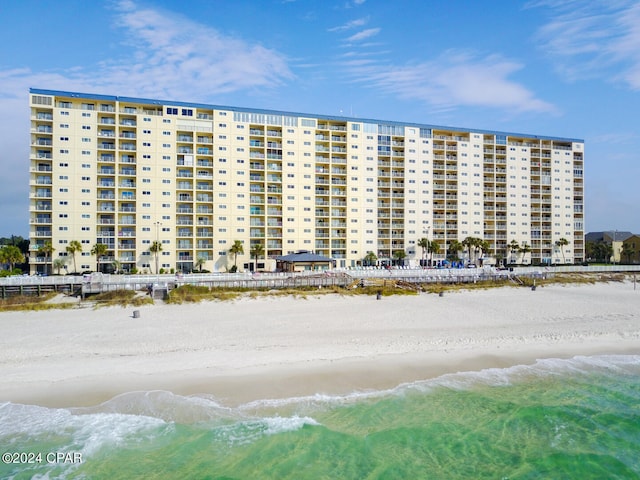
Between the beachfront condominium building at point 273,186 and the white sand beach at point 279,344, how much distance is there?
27521 mm

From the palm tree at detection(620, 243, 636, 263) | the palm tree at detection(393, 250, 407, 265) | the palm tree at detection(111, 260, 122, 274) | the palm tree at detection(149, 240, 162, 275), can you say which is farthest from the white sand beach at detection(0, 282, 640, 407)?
the palm tree at detection(620, 243, 636, 263)

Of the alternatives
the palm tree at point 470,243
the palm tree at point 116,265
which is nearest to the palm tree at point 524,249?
the palm tree at point 470,243

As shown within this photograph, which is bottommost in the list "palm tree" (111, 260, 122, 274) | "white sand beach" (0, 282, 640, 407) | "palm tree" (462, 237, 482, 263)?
"white sand beach" (0, 282, 640, 407)

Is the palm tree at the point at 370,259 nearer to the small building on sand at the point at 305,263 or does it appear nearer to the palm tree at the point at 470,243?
the small building on sand at the point at 305,263

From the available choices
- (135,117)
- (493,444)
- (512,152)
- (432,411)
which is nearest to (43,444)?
(432,411)

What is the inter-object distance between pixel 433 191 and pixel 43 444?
2643 inches

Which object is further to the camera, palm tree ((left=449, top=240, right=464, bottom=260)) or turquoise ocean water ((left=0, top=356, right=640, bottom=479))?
Result: palm tree ((left=449, top=240, right=464, bottom=260))

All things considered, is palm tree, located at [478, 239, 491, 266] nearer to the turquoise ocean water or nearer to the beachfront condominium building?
the beachfront condominium building

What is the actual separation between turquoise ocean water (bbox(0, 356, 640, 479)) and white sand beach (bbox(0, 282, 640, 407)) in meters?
1.11

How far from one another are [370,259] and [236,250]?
2243 cm

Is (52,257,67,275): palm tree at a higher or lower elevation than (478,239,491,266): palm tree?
lower

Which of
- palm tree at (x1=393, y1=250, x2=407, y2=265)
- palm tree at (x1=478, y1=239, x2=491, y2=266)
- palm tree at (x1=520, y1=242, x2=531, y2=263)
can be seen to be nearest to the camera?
palm tree at (x1=393, y1=250, x2=407, y2=265)

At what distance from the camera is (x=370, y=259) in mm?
63906

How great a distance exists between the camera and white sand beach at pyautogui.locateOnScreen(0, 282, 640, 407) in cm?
1573
